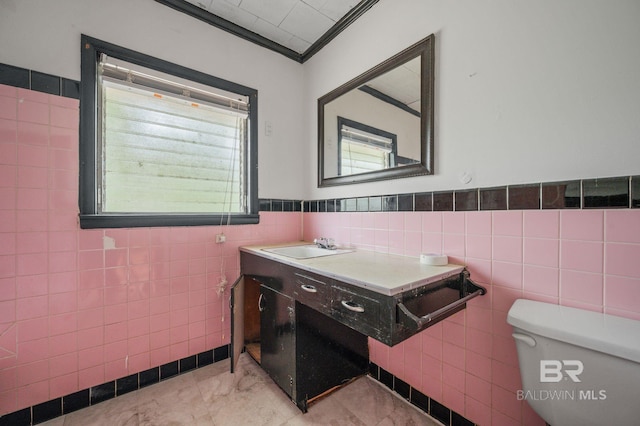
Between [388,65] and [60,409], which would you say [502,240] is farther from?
[60,409]

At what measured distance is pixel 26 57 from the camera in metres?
1.41

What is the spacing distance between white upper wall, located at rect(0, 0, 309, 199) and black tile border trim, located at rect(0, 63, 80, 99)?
34mm

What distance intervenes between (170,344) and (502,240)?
224 centimetres

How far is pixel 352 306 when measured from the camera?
3.69 feet

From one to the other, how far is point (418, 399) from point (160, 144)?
2476 mm

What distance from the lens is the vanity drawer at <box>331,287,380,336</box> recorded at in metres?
1.02

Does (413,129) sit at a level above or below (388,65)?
below

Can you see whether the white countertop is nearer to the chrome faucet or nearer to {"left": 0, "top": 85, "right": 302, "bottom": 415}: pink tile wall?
the chrome faucet

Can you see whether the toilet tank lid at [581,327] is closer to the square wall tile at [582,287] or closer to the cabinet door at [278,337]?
the square wall tile at [582,287]

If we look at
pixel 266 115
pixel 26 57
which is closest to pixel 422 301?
pixel 266 115

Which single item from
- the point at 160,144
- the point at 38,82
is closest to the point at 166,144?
the point at 160,144

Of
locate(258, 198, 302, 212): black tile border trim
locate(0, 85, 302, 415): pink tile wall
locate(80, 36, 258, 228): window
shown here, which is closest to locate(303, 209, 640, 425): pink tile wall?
locate(258, 198, 302, 212): black tile border trim

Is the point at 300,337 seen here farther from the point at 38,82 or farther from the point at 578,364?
the point at 38,82

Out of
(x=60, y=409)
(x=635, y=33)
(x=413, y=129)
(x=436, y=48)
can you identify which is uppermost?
(x=436, y=48)
